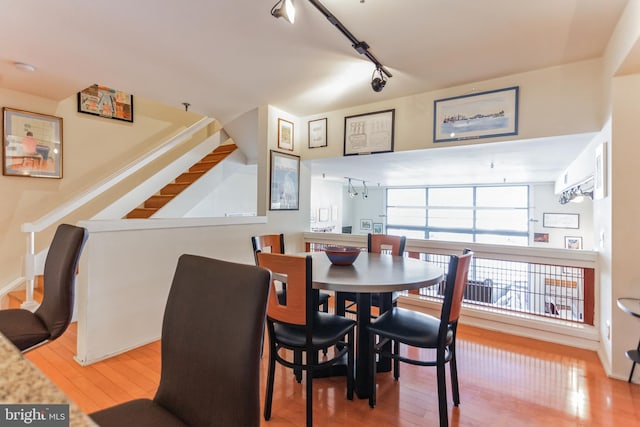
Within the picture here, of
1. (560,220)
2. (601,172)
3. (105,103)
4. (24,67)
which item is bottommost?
(560,220)

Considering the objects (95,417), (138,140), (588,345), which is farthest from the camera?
(138,140)

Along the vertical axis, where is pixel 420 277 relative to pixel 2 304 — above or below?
above

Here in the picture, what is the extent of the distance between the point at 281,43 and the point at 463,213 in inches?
340

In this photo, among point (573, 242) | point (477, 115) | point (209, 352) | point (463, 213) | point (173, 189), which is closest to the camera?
point (209, 352)

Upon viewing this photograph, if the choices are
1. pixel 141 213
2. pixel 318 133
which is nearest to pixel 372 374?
pixel 318 133

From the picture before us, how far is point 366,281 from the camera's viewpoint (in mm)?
1761

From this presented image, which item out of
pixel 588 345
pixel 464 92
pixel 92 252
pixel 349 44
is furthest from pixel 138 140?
pixel 588 345

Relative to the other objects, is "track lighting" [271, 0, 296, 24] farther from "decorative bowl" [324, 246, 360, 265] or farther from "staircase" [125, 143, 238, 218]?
"staircase" [125, 143, 238, 218]

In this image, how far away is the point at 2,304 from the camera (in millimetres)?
3260

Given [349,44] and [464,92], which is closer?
[349,44]

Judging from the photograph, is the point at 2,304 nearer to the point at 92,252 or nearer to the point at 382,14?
the point at 92,252

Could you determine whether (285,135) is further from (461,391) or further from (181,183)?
(461,391)

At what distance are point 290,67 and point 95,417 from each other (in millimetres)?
2800

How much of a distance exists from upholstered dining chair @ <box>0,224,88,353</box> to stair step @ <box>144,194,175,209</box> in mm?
2893
